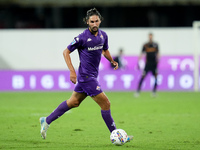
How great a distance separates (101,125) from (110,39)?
13217mm

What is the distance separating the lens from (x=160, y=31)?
76.2ft

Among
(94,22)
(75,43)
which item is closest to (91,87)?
(75,43)

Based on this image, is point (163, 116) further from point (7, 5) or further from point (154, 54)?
point (7, 5)

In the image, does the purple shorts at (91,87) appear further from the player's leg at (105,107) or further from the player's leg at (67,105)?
the player's leg at (67,105)

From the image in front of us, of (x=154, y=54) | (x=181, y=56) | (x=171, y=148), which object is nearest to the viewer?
(x=171, y=148)

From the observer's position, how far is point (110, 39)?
2298cm

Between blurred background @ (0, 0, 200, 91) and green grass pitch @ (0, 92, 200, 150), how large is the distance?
3.94m

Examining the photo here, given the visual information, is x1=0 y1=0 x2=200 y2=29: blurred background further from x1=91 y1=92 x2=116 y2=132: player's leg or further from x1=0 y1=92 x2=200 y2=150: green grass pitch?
x1=91 y1=92 x2=116 y2=132: player's leg

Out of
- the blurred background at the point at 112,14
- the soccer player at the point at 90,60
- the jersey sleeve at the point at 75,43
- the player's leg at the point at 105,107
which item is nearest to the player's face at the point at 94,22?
the soccer player at the point at 90,60

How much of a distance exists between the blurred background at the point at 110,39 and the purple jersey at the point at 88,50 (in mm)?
12222

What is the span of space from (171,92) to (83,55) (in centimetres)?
1234

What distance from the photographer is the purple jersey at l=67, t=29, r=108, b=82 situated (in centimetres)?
747

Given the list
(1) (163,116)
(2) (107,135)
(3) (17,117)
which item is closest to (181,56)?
(1) (163,116)

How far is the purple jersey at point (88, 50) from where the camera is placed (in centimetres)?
747
